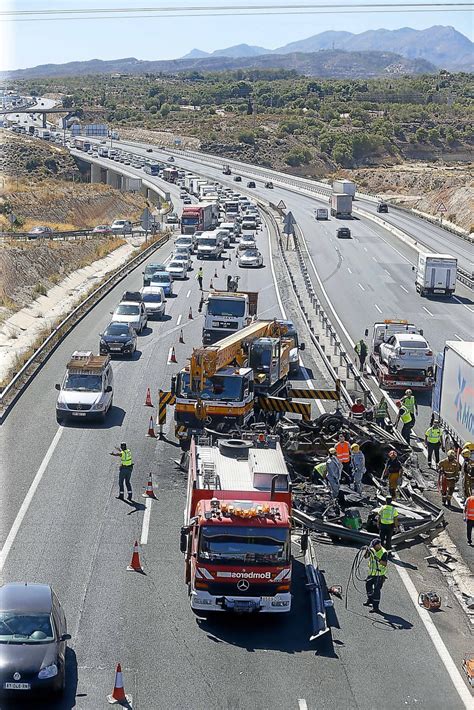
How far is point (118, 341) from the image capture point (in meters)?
42.2

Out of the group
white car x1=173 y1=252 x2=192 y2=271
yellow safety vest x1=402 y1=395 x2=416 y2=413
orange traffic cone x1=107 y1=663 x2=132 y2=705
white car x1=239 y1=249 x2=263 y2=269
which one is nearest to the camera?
orange traffic cone x1=107 y1=663 x2=132 y2=705

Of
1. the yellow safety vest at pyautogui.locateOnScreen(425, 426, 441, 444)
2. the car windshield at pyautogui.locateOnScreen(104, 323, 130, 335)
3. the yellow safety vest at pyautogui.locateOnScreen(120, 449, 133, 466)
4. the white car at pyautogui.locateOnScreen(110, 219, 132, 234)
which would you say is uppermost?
the yellow safety vest at pyautogui.locateOnScreen(120, 449, 133, 466)

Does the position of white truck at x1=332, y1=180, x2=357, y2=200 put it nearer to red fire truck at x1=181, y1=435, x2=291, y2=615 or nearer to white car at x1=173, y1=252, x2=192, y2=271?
white car at x1=173, y1=252, x2=192, y2=271

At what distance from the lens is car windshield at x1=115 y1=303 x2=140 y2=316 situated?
159ft

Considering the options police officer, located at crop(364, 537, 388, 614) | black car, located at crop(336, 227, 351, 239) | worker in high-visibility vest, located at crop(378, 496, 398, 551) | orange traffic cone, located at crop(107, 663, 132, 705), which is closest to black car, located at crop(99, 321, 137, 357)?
worker in high-visibility vest, located at crop(378, 496, 398, 551)

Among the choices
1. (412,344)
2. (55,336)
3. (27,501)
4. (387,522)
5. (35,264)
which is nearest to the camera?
(387,522)

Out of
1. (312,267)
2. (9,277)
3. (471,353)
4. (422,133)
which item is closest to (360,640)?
(471,353)

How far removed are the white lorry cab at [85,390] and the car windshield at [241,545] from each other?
14.6 metres

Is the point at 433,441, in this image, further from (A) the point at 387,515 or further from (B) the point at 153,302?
(B) the point at 153,302

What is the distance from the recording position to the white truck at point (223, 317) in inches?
1692

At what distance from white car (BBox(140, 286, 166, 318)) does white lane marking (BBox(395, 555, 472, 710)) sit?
1255 inches

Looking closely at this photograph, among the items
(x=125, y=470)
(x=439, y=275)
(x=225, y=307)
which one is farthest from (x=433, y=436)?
(x=439, y=275)

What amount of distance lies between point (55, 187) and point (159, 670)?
11611 cm

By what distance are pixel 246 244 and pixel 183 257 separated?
348 inches
